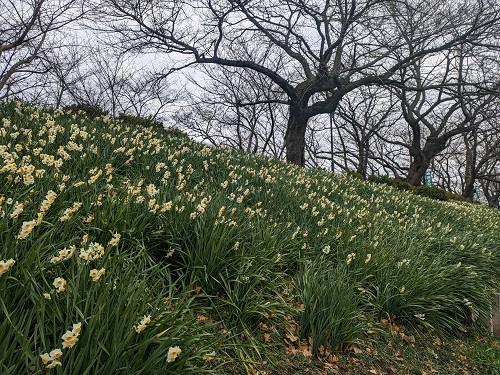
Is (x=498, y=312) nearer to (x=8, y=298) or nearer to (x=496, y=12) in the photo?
(x=8, y=298)

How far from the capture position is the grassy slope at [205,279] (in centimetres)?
156

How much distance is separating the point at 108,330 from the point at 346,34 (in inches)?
422

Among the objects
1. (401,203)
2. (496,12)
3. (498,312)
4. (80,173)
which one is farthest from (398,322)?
(496,12)

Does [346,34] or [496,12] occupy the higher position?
[496,12]

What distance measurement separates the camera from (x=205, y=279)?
2605 millimetres

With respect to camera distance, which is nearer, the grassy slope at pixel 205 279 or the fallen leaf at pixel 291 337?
the grassy slope at pixel 205 279

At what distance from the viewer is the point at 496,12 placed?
392 inches

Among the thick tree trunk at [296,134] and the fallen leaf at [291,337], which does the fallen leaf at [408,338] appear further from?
the thick tree trunk at [296,134]

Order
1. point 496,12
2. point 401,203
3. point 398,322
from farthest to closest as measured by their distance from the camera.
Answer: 1. point 496,12
2. point 401,203
3. point 398,322

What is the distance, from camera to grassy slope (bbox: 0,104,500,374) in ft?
5.12

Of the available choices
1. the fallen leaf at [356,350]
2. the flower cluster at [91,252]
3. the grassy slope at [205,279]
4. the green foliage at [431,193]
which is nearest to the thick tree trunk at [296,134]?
the green foliage at [431,193]

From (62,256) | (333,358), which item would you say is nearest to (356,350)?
(333,358)

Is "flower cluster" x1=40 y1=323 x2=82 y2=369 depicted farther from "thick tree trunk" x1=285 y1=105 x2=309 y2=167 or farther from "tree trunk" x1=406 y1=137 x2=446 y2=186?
"tree trunk" x1=406 y1=137 x2=446 y2=186

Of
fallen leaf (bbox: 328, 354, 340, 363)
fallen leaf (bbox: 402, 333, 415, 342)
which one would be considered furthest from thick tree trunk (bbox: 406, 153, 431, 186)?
fallen leaf (bbox: 328, 354, 340, 363)
